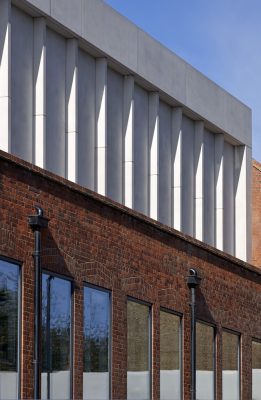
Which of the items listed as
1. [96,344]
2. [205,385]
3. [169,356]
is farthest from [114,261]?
[205,385]

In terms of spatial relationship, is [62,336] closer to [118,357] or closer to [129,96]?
[118,357]

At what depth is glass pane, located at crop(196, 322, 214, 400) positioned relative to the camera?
3447 cm

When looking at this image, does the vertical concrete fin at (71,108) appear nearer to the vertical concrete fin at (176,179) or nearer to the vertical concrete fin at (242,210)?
the vertical concrete fin at (176,179)

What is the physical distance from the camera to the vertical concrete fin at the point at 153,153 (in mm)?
36594

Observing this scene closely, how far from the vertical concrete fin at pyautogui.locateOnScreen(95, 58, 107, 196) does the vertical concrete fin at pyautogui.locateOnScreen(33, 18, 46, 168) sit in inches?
112

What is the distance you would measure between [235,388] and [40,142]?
9.82 meters

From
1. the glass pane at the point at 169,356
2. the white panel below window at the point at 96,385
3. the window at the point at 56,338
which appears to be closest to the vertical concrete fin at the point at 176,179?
the glass pane at the point at 169,356

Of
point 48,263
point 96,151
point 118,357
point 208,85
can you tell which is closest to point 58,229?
point 48,263

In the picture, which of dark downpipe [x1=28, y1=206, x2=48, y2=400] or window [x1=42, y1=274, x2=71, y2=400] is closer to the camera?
dark downpipe [x1=28, y1=206, x2=48, y2=400]

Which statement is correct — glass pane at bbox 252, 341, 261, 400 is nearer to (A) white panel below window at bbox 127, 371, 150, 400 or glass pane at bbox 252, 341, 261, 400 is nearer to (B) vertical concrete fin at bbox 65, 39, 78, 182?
(A) white panel below window at bbox 127, 371, 150, 400

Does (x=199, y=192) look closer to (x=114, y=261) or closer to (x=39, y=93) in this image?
(x=39, y=93)

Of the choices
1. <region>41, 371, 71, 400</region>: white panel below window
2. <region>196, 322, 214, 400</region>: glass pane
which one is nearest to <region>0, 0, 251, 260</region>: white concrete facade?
<region>196, 322, 214, 400</region>: glass pane

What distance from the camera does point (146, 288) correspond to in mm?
31188

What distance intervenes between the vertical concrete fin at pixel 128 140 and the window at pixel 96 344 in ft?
20.5
